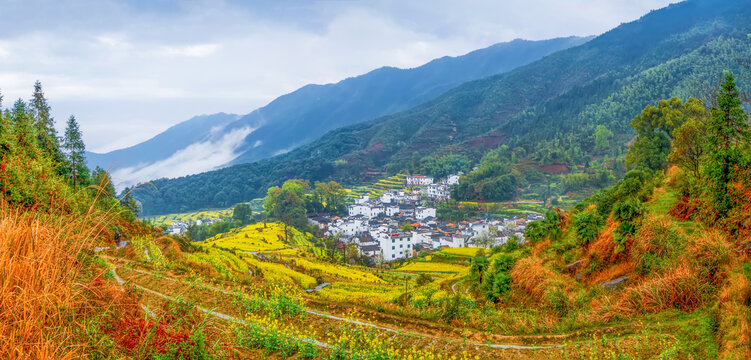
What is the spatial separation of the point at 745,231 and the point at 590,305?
2.52 meters

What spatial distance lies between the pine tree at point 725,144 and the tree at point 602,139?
292 feet

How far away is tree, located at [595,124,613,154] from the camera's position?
283 feet

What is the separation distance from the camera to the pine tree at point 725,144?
7.12 metres

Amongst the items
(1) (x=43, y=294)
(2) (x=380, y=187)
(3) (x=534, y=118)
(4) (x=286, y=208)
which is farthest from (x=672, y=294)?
(3) (x=534, y=118)

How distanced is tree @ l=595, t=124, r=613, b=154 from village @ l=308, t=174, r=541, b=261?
33296mm

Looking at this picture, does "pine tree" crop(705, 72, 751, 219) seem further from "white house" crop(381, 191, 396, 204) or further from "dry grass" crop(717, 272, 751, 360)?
"white house" crop(381, 191, 396, 204)

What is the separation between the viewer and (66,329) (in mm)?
2613

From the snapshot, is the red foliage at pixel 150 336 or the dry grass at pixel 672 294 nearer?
the red foliage at pixel 150 336

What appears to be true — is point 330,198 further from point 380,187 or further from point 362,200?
point 380,187

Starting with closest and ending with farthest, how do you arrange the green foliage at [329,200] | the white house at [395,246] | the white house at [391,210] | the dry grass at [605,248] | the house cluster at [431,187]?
1. the dry grass at [605,248]
2. the white house at [395,246]
3. the white house at [391,210]
4. the green foliage at [329,200]
5. the house cluster at [431,187]

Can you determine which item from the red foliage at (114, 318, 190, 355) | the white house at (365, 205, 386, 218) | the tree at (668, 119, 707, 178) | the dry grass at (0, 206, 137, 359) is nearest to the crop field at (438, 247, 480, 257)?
the tree at (668, 119, 707, 178)

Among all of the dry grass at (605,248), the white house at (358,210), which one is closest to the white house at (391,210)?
the white house at (358,210)

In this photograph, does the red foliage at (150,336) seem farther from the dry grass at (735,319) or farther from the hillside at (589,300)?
the dry grass at (735,319)

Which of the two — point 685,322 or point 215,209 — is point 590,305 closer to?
point 685,322
